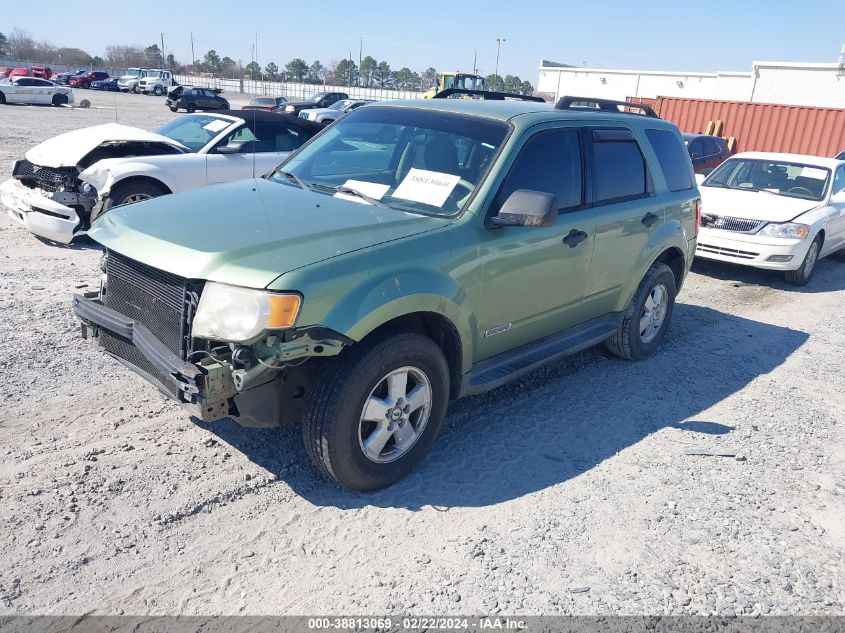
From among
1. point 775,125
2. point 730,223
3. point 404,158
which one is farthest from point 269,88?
point 404,158

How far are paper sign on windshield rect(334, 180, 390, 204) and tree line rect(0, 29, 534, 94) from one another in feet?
264

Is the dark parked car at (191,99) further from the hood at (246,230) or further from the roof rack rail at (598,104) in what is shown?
the hood at (246,230)

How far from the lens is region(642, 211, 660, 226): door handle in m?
5.35

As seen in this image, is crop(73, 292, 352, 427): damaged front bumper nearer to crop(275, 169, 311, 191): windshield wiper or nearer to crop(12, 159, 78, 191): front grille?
crop(275, 169, 311, 191): windshield wiper

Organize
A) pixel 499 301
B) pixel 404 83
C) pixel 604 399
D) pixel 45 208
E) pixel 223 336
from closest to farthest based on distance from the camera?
pixel 223 336, pixel 499 301, pixel 604 399, pixel 45 208, pixel 404 83

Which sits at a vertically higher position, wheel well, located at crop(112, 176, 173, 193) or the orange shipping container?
the orange shipping container

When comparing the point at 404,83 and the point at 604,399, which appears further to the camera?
the point at 404,83

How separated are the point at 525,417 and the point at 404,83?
287 feet

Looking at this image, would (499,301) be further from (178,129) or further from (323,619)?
(178,129)

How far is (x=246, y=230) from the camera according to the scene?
11.5ft

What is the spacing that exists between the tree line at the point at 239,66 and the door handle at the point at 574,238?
8017cm

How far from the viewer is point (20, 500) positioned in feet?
11.1

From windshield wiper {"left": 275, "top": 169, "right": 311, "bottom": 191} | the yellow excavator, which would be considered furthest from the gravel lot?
the yellow excavator

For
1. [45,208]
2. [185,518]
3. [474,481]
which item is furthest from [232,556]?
[45,208]
